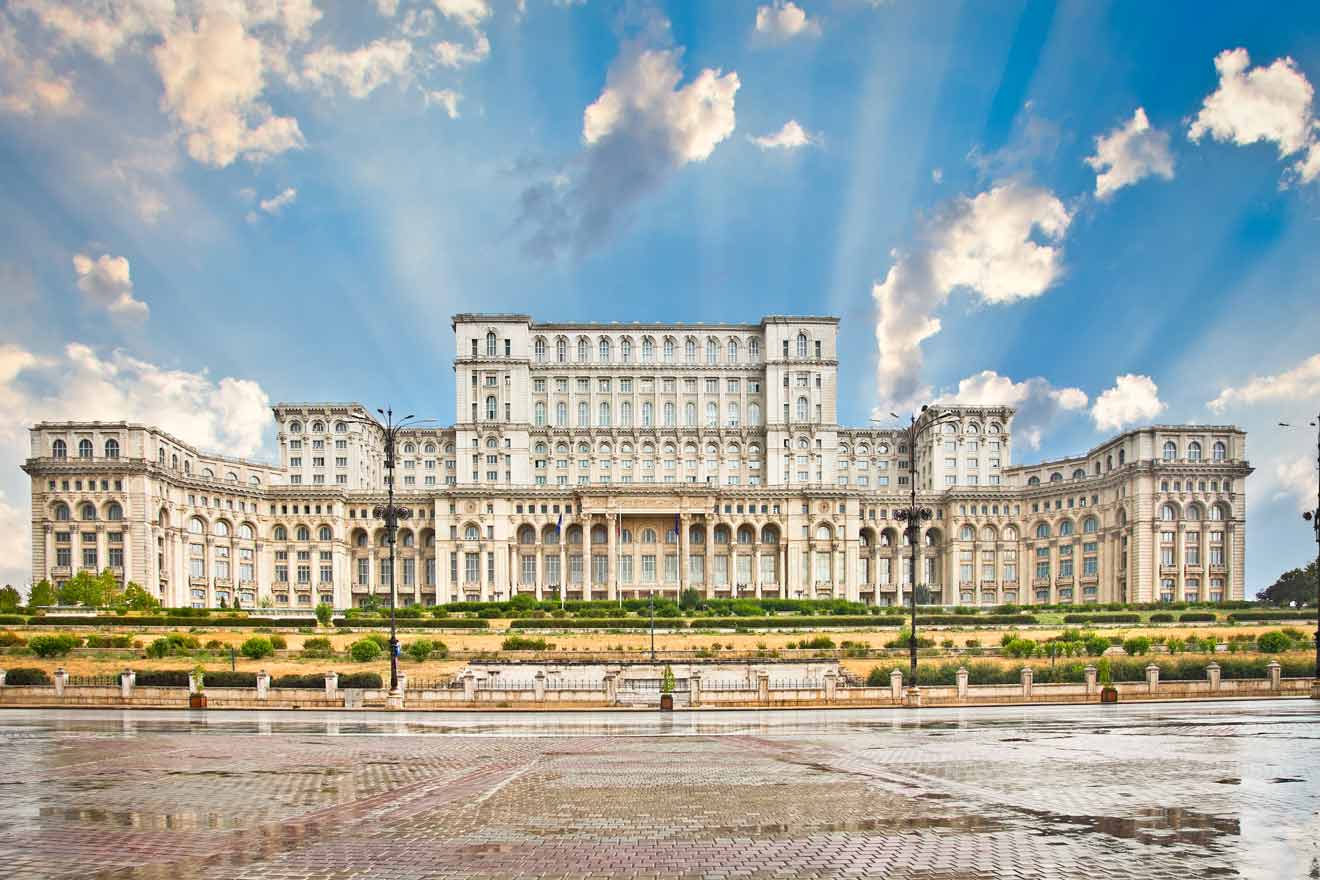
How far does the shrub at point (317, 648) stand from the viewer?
5528 cm

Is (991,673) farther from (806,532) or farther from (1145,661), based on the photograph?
(806,532)

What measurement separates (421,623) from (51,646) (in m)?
23.3

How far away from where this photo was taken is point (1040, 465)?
124 metres

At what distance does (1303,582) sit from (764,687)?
79347 mm

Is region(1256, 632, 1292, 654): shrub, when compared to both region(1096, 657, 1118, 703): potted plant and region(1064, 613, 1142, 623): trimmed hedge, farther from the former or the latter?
region(1096, 657, 1118, 703): potted plant

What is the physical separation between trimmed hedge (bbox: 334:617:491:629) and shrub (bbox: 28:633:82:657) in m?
19.1

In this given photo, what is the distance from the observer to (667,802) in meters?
16.7

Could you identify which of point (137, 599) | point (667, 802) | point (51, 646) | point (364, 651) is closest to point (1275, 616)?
point (364, 651)

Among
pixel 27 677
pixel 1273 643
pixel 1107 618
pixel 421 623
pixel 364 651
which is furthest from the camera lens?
pixel 1107 618

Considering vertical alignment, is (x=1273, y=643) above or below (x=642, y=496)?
below

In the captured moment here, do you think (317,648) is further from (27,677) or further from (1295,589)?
(1295,589)

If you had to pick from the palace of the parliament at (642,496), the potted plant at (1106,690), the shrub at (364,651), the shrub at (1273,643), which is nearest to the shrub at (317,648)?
the shrub at (364,651)

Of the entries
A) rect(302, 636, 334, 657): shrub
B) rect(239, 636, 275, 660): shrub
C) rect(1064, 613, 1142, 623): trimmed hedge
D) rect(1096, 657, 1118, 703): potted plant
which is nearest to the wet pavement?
rect(1096, 657, 1118, 703): potted plant

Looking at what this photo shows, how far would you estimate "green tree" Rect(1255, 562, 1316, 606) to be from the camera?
90062mm
